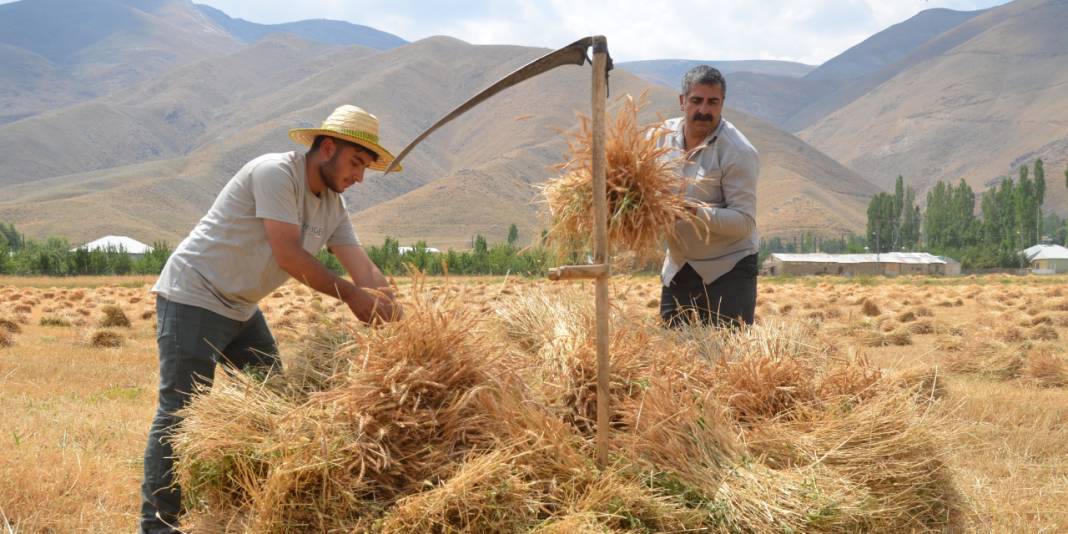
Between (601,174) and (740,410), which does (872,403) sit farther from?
(601,174)

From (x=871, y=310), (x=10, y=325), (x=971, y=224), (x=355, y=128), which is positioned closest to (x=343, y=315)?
(x=355, y=128)

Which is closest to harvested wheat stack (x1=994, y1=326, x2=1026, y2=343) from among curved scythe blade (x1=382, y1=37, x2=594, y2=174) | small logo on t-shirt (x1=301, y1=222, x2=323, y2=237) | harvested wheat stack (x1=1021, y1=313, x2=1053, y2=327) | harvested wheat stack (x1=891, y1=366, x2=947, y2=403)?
harvested wheat stack (x1=1021, y1=313, x2=1053, y2=327)

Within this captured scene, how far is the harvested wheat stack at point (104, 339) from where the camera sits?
464 inches

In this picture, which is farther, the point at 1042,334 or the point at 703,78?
the point at 1042,334

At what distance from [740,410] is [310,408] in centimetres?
157

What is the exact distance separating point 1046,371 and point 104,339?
494 inches

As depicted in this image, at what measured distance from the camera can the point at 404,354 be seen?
8.87ft

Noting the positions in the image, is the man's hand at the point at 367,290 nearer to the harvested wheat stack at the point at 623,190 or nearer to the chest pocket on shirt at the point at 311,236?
the chest pocket on shirt at the point at 311,236

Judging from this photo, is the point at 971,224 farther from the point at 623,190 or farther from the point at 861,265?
the point at 623,190

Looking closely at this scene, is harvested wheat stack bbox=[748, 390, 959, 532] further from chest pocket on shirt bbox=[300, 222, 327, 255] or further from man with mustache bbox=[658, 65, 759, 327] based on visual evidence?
chest pocket on shirt bbox=[300, 222, 327, 255]

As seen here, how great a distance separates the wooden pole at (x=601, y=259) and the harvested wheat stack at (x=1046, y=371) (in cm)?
804


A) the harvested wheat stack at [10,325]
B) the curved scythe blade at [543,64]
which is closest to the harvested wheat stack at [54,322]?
the harvested wheat stack at [10,325]

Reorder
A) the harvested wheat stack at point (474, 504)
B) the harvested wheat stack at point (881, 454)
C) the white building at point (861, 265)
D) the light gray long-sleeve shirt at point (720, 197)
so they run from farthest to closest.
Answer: the white building at point (861, 265)
the light gray long-sleeve shirt at point (720, 197)
the harvested wheat stack at point (881, 454)
the harvested wheat stack at point (474, 504)

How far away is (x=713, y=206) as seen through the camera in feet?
13.0
